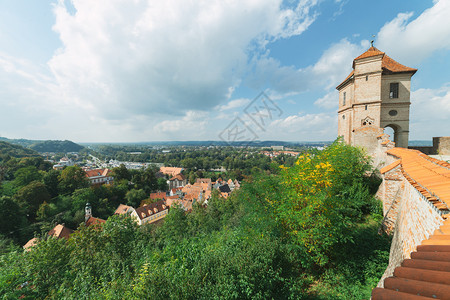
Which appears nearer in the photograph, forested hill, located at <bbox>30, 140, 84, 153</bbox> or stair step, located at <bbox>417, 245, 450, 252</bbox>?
stair step, located at <bbox>417, 245, 450, 252</bbox>

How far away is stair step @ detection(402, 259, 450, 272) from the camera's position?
1.65 metres

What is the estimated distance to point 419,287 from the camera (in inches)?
61.6

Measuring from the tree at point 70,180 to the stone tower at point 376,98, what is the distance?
168 feet

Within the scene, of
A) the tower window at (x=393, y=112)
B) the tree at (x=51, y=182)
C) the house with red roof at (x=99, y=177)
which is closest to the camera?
the tower window at (x=393, y=112)

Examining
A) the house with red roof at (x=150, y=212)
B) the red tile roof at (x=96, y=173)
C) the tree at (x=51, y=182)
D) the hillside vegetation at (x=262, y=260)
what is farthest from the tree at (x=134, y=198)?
the hillside vegetation at (x=262, y=260)

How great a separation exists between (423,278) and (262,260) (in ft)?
15.1

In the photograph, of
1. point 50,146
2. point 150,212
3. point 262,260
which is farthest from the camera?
point 50,146

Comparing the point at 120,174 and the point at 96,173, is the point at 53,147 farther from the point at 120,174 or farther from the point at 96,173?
the point at 120,174

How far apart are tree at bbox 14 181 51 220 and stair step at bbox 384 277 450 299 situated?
42.9m

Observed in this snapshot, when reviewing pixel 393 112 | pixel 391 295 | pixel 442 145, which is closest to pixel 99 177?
pixel 391 295

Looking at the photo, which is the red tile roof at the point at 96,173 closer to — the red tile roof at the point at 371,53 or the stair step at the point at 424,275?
the red tile roof at the point at 371,53

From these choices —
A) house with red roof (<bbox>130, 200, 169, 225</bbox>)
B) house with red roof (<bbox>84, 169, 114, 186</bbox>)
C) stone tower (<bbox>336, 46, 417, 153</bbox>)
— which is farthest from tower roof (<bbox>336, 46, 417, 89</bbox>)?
house with red roof (<bbox>84, 169, 114, 186</bbox>)

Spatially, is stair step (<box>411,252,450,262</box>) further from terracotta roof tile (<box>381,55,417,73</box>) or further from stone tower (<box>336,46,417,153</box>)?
terracotta roof tile (<box>381,55,417,73</box>)

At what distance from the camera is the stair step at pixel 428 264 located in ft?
5.42
